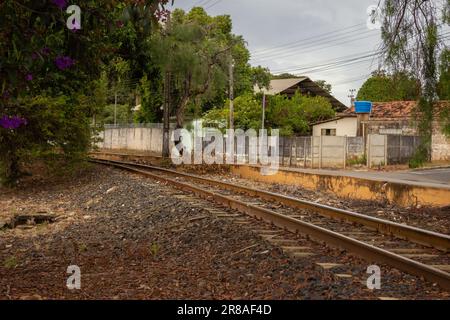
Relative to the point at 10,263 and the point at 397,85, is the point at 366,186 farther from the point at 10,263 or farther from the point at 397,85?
the point at 10,263

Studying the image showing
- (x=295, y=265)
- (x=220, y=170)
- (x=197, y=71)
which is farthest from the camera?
(x=197, y=71)

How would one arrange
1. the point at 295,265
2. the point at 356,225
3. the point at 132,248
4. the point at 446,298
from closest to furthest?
1. the point at 446,298
2. the point at 295,265
3. the point at 132,248
4. the point at 356,225

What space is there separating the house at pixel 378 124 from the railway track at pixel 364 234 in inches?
960

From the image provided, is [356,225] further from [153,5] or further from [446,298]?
[153,5]

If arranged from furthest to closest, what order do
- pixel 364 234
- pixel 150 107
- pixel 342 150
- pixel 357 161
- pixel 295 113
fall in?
pixel 150 107 → pixel 295 113 → pixel 357 161 → pixel 342 150 → pixel 364 234

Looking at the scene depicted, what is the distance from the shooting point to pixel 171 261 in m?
7.43

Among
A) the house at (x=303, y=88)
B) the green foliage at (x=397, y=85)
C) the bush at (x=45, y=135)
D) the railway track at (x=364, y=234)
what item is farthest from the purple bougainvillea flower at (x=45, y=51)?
the house at (x=303, y=88)

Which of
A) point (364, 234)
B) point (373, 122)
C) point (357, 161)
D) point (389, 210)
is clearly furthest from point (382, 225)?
point (373, 122)

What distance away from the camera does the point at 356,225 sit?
9773 millimetres

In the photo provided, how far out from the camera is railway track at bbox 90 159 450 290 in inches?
258

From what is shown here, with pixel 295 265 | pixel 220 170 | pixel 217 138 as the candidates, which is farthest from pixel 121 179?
pixel 217 138

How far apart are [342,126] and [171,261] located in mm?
35123

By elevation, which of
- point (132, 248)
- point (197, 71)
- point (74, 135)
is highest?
point (197, 71)
